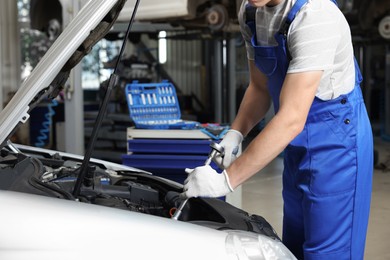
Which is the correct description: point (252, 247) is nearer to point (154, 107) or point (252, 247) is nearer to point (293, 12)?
point (293, 12)

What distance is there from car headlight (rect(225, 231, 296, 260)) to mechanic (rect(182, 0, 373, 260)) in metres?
0.18

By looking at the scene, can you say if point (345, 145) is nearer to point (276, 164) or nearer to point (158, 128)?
point (158, 128)

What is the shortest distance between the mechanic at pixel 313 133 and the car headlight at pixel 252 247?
0.18 meters

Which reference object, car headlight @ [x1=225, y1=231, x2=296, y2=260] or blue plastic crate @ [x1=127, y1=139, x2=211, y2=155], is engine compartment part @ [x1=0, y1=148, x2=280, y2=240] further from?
blue plastic crate @ [x1=127, y1=139, x2=211, y2=155]

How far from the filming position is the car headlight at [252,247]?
53.1 inches

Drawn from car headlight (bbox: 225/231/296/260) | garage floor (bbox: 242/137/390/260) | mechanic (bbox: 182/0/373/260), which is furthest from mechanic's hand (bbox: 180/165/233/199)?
garage floor (bbox: 242/137/390/260)

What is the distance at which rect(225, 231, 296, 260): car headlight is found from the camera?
135 cm

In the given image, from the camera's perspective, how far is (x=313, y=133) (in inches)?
65.2

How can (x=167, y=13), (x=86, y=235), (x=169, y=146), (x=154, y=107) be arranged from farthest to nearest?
(x=167, y=13)
(x=154, y=107)
(x=169, y=146)
(x=86, y=235)

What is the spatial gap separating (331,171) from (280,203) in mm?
2921

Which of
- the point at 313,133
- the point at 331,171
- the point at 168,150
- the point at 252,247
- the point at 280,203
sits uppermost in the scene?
the point at 313,133

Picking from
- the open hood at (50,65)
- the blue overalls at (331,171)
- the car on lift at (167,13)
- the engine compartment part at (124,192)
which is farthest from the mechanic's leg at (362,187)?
the car on lift at (167,13)

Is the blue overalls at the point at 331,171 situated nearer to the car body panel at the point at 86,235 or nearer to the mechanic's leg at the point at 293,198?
the mechanic's leg at the point at 293,198

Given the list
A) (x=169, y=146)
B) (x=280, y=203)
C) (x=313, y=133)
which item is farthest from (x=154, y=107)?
(x=313, y=133)
